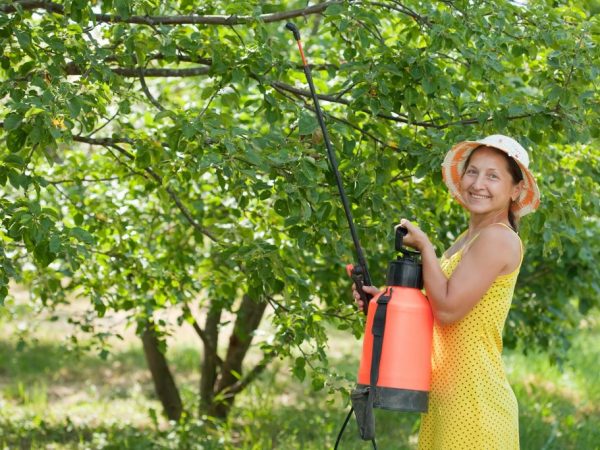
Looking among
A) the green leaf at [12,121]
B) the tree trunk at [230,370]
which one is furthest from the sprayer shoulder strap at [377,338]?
the tree trunk at [230,370]

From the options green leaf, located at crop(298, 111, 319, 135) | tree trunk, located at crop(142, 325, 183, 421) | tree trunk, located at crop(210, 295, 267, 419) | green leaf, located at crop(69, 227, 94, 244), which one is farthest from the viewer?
tree trunk, located at crop(142, 325, 183, 421)

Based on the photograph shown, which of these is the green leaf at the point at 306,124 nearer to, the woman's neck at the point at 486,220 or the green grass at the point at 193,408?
the woman's neck at the point at 486,220

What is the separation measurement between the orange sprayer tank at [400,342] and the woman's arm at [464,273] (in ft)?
0.13

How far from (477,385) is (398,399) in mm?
242

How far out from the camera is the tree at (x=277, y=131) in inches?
134

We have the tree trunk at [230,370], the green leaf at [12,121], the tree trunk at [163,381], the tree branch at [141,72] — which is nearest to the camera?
the green leaf at [12,121]

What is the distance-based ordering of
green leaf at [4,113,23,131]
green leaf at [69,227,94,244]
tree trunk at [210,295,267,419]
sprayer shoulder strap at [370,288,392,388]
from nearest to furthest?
sprayer shoulder strap at [370,288,392,388], green leaf at [4,113,23,131], green leaf at [69,227,94,244], tree trunk at [210,295,267,419]

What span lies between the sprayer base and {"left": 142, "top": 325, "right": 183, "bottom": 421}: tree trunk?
3.72m

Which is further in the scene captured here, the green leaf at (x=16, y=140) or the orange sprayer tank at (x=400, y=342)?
the green leaf at (x=16, y=140)

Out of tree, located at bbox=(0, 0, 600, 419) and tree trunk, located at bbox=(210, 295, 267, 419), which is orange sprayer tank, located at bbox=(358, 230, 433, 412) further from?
tree trunk, located at bbox=(210, 295, 267, 419)

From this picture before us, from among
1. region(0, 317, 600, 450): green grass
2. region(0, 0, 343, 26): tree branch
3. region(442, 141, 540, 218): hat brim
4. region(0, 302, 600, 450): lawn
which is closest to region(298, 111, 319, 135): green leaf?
region(0, 0, 343, 26): tree branch

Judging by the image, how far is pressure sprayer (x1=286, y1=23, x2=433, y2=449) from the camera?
2.72 m

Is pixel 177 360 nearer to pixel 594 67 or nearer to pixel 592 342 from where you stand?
pixel 592 342

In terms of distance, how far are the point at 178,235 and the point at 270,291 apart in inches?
52.1
